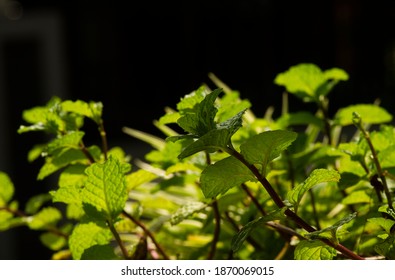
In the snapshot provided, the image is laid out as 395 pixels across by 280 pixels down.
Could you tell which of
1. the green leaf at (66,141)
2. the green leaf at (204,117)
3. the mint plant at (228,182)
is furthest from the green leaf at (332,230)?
the green leaf at (66,141)

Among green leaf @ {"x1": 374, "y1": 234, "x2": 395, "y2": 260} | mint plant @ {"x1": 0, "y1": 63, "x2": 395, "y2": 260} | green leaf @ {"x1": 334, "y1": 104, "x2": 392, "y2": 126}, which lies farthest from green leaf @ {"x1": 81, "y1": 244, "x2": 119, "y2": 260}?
green leaf @ {"x1": 334, "y1": 104, "x2": 392, "y2": 126}

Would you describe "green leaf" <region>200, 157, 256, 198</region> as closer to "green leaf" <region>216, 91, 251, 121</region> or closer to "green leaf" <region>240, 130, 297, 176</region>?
"green leaf" <region>240, 130, 297, 176</region>

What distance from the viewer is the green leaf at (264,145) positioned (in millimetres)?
513

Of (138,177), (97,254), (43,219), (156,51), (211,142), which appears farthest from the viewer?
(156,51)

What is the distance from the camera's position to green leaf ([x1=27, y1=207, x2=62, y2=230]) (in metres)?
0.85

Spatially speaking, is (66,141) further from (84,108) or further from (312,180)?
(312,180)

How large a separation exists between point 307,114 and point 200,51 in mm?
4981

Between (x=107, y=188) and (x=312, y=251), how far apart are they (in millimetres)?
165

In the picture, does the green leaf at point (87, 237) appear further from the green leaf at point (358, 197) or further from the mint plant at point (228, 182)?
the green leaf at point (358, 197)

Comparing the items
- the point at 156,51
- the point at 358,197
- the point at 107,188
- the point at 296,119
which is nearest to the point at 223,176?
the point at 107,188

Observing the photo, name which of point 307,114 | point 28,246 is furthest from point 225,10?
point 307,114

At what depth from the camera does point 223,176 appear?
516mm

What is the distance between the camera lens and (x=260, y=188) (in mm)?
803
